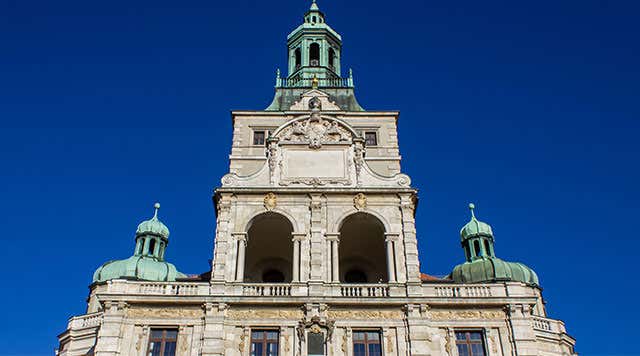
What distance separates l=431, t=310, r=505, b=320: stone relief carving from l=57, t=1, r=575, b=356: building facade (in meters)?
0.05

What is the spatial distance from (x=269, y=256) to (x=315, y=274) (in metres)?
7.32

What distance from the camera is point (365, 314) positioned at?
2862 cm

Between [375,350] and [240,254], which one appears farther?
[240,254]

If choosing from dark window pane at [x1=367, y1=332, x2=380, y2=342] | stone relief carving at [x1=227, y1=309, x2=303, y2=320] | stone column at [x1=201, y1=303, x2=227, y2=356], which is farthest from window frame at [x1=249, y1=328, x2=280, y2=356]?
dark window pane at [x1=367, y1=332, x2=380, y2=342]

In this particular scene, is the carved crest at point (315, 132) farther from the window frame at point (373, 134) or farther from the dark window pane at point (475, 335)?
the dark window pane at point (475, 335)

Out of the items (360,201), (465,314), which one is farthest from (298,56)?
(465,314)

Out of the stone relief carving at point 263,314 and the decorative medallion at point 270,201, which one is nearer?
the stone relief carving at point 263,314

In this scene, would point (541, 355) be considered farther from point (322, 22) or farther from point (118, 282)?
point (322, 22)

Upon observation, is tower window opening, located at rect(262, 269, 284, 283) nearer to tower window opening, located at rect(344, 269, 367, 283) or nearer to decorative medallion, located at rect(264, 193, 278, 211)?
tower window opening, located at rect(344, 269, 367, 283)

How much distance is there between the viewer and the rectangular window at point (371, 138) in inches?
1458

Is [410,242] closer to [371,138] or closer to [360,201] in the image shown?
[360,201]

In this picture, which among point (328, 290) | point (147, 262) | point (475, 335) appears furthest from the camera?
point (147, 262)

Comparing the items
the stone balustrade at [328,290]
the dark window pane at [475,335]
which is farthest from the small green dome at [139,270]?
the dark window pane at [475,335]

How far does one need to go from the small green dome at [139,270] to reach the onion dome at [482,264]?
16.6m
